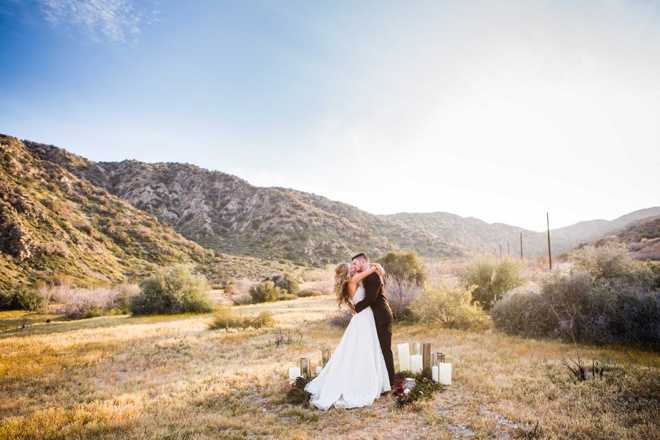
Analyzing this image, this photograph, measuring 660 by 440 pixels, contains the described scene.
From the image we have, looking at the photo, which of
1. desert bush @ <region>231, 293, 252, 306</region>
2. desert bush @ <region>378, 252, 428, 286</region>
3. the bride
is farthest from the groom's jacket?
desert bush @ <region>231, 293, 252, 306</region>

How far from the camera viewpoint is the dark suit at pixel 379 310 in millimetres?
5555

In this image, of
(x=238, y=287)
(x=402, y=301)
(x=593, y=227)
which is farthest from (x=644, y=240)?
(x=593, y=227)

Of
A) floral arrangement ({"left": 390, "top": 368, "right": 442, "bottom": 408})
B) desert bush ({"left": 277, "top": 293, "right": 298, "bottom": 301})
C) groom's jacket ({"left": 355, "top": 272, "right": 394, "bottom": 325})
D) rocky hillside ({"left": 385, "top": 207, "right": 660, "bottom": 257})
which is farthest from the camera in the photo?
rocky hillside ({"left": 385, "top": 207, "right": 660, "bottom": 257})

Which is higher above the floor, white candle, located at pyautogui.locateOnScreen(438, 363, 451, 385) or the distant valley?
the distant valley

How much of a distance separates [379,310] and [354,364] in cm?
109

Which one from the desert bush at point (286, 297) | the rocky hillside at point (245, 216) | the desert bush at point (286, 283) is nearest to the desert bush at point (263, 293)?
the desert bush at point (286, 297)

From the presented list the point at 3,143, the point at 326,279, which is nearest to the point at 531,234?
the point at 326,279

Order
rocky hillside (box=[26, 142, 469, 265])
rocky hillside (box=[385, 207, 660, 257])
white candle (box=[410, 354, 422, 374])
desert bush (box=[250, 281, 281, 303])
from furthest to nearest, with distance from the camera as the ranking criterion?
1. rocky hillside (box=[385, 207, 660, 257])
2. rocky hillside (box=[26, 142, 469, 265])
3. desert bush (box=[250, 281, 281, 303])
4. white candle (box=[410, 354, 422, 374])

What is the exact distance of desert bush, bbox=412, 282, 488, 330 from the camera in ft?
37.6

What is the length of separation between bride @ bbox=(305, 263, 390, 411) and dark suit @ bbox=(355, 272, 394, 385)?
3.4 inches

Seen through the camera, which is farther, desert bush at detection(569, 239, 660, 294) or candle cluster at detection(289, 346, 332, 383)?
desert bush at detection(569, 239, 660, 294)

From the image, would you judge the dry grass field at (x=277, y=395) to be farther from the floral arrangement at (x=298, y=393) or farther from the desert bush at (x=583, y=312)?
the desert bush at (x=583, y=312)

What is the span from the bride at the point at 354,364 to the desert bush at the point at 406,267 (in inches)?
487

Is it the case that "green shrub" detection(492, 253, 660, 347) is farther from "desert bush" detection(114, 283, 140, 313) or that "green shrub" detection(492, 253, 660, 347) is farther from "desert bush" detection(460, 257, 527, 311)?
"desert bush" detection(114, 283, 140, 313)
